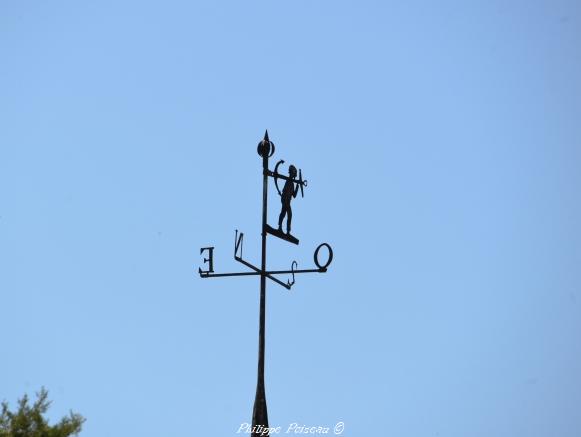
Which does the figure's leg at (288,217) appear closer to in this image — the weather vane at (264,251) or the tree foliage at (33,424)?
the weather vane at (264,251)

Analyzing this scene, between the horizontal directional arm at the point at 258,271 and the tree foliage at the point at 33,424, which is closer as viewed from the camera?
the horizontal directional arm at the point at 258,271

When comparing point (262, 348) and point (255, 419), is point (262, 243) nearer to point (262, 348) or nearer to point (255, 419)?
point (262, 348)

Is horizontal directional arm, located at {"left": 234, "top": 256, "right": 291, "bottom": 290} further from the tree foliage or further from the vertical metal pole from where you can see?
the tree foliage

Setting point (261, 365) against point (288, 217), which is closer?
point (261, 365)

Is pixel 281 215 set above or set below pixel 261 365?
above

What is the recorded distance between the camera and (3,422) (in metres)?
16.0

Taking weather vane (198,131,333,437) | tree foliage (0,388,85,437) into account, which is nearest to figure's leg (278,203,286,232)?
weather vane (198,131,333,437)

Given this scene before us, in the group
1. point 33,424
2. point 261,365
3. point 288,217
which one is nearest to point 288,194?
point 288,217

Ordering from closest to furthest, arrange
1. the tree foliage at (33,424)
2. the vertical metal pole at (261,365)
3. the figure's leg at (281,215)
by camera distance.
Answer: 1. the vertical metal pole at (261,365)
2. the figure's leg at (281,215)
3. the tree foliage at (33,424)

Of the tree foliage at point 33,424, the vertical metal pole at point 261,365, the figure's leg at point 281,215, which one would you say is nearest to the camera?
the vertical metal pole at point 261,365

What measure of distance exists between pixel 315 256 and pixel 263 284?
0.84m

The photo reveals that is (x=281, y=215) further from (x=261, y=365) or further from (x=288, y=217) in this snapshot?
(x=261, y=365)

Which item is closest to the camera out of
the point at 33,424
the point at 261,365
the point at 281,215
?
the point at 261,365

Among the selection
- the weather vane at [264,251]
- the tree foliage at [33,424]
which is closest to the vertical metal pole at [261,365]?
the weather vane at [264,251]
